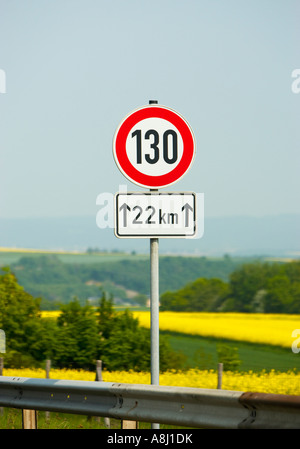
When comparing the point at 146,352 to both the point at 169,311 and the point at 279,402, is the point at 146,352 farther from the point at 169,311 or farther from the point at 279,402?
the point at 279,402

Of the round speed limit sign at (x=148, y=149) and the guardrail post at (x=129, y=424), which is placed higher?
the round speed limit sign at (x=148, y=149)

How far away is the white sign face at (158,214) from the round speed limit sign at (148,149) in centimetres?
11

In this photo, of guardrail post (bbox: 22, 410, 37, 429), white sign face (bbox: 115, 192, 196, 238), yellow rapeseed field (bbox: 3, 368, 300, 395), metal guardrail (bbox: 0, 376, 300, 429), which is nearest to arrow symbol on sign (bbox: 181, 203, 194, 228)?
white sign face (bbox: 115, 192, 196, 238)

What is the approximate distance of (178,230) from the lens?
19.0 ft

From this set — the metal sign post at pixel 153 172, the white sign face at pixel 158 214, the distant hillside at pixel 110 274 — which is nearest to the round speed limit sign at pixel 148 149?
the metal sign post at pixel 153 172

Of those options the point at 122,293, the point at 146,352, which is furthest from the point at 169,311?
the point at 146,352

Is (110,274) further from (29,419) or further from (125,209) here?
(125,209)

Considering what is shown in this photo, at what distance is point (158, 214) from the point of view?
579 centimetres

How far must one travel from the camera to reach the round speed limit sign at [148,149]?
580 centimetres

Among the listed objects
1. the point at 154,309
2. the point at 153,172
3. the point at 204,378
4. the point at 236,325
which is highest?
the point at 153,172

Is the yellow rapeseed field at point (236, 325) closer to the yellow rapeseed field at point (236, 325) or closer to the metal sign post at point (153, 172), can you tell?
the yellow rapeseed field at point (236, 325)

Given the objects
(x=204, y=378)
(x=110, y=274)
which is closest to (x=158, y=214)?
(x=204, y=378)

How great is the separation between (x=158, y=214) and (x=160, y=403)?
1.41 m

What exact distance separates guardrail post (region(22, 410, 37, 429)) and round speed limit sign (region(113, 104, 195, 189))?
1.89 m
